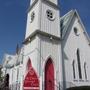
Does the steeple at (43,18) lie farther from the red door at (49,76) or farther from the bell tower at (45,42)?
the red door at (49,76)

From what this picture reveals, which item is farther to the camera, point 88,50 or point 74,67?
point 88,50

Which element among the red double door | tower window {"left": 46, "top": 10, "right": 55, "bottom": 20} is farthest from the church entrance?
tower window {"left": 46, "top": 10, "right": 55, "bottom": 20}

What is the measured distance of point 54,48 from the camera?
22.7 m

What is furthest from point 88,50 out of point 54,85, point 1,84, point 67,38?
point 1,84

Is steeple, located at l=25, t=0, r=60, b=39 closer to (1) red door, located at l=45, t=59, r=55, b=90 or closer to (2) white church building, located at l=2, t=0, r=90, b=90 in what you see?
(2) white church building, located at l=2, t=0, r=90, b=90

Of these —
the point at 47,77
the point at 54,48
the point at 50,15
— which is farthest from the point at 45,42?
the point at 50,15

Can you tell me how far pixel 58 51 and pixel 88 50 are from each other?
729cm

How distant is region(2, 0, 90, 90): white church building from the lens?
21.0m

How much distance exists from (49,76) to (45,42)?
4.18 metres

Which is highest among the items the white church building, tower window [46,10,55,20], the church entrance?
tower window [46,10,55,20]

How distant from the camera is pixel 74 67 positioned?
80.1 ft

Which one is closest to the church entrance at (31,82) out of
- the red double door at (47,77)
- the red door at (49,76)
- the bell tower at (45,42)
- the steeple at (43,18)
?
the red double door at (47,77)

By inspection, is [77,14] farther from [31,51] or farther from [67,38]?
[31,51]

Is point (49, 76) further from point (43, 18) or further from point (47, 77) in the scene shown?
point (43, 18)
